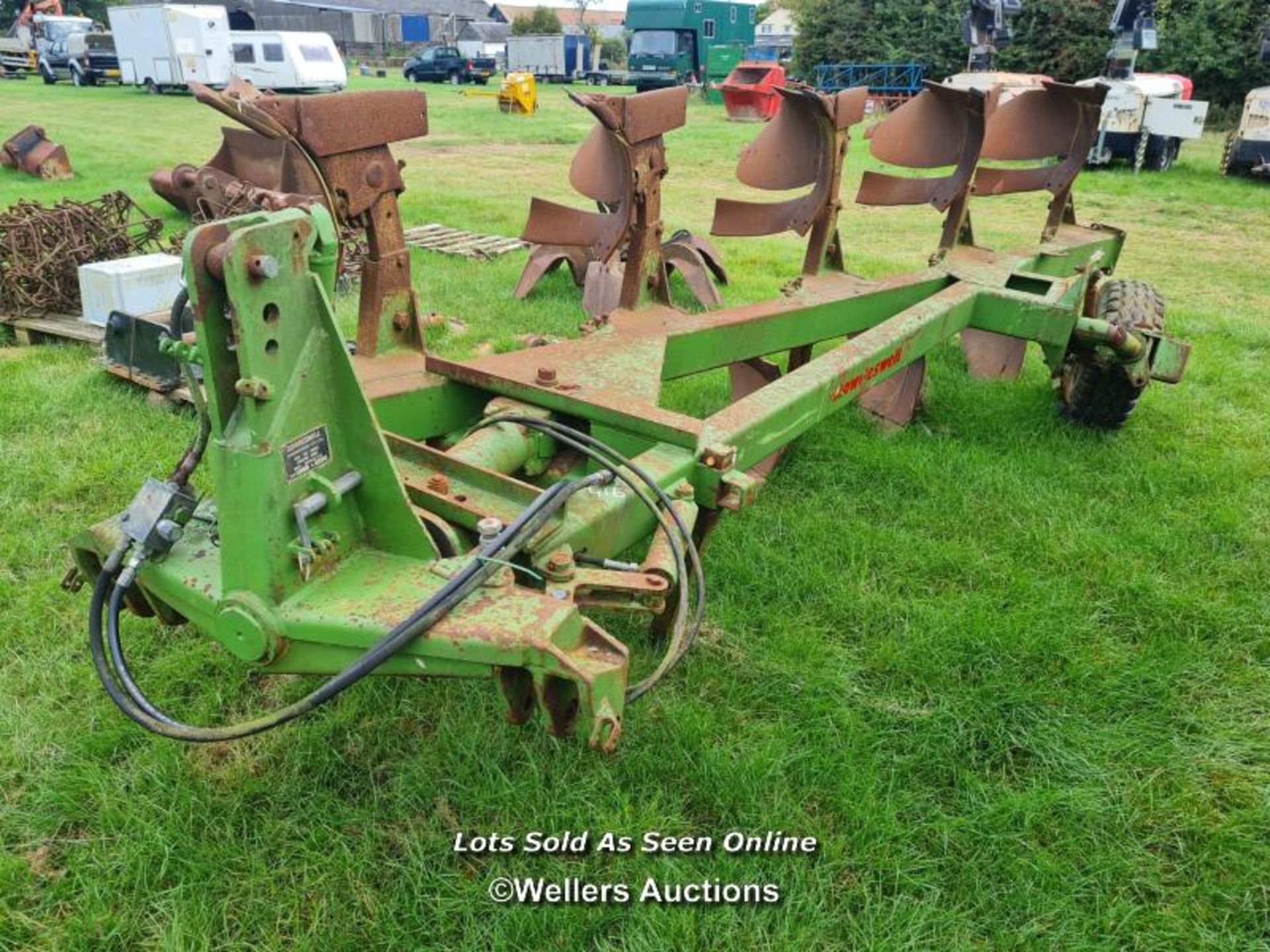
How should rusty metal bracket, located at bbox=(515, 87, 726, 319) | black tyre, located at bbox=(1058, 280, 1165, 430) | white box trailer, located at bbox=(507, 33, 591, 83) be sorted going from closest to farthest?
rusty metal bracket, located at bbox=(515, 87, 726, 319)
black tyre, located at bbox=(1058, 280, 1165, 430)
white box trailer, located at bbox=(507, 33, 591, 83)

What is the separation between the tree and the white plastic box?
4770 centimetres

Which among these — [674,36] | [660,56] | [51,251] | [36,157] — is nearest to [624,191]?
[51,251]

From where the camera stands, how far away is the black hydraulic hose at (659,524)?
1.88 meters

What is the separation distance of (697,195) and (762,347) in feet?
27.0

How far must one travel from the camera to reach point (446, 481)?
214 centimetres

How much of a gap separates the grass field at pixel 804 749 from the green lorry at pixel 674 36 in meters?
27.7

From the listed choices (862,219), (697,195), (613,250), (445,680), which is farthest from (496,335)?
(697,195)

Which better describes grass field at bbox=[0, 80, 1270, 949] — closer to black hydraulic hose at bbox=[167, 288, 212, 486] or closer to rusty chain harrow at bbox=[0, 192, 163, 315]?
black hydraulic hose at bbox=[167, 288, 212, 486]

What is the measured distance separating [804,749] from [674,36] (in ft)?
101

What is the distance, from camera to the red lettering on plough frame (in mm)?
2879

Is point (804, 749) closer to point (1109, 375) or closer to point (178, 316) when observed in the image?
point (178, 316)

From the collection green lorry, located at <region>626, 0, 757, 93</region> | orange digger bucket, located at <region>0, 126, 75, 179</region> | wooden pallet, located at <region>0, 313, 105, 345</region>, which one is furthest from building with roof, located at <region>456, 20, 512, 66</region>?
wooden pallet, located at <region>0, 313, 105, 345</region>

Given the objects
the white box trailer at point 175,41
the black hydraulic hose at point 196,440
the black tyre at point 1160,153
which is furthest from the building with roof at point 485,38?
the black hydraulic hose at point 196,440

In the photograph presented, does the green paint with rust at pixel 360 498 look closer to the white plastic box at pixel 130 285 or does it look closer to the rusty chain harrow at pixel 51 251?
the white plastic box at pixel 130 285
